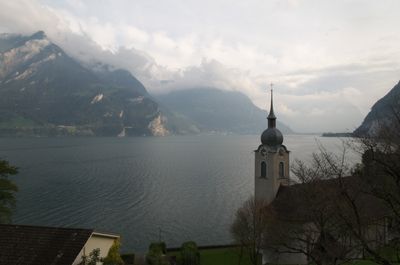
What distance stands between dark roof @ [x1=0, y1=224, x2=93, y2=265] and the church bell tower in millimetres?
26625

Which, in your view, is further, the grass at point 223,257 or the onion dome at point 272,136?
the onion dome at point 272,136

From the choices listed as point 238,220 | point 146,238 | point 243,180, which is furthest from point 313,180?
point 243,180

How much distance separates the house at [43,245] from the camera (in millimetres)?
26078

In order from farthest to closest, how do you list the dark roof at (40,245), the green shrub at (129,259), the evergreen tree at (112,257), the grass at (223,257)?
1. the grass at (223,257)
2. the green shrub at (129,259)
3. the evergreen tree at (112,257)
4. the dark roof at (40,245)

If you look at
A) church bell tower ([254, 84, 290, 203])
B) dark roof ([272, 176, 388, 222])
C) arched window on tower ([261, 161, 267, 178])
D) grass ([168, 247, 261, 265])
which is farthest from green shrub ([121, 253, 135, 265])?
arched window on tower ([261, 161, 267, 178])

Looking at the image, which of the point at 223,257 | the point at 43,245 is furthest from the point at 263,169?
the point at 43,245

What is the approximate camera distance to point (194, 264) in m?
44.1

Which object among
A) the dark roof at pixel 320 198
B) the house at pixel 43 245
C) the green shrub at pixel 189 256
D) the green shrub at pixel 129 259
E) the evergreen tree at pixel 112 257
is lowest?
the green shrub at pixel 129 259

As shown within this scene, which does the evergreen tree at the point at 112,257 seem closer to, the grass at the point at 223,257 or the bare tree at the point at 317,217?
the bare tree at the point at 317,217

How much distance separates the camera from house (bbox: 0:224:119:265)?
2608 cm

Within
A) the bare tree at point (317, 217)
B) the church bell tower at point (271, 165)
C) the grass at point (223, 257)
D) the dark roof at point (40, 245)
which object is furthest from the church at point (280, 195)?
the dark roof at point (40, 245)

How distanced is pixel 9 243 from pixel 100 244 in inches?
261

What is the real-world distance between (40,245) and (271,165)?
29798mm

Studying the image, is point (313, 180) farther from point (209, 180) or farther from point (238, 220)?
point (209, 180)
